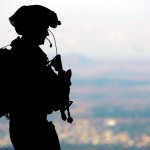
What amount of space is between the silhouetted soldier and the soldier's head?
0.36 meters

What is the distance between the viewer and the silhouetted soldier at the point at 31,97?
7598 millimetres

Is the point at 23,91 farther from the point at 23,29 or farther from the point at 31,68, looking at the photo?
the point at 23,29

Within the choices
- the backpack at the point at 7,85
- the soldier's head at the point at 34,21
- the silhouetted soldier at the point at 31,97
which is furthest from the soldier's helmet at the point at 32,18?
the backpack at the point at 7,85

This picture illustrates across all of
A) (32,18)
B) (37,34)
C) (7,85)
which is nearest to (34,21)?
(32,18)

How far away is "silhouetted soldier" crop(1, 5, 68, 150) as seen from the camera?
299 inches

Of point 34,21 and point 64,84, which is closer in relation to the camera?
point 64,84

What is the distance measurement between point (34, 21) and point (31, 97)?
1.58 metres

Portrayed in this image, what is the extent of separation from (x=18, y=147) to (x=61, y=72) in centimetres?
169

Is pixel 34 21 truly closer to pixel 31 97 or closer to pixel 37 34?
pixel 37 34

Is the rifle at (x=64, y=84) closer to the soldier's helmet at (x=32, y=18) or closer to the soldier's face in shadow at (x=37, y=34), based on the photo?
the soldier's face in shadow at (x=37, y=34)

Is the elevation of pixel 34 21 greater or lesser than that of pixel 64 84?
greater

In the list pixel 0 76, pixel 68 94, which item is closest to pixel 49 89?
pixel 68 94

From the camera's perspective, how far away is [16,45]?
7723mm

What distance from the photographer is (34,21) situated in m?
8.03
